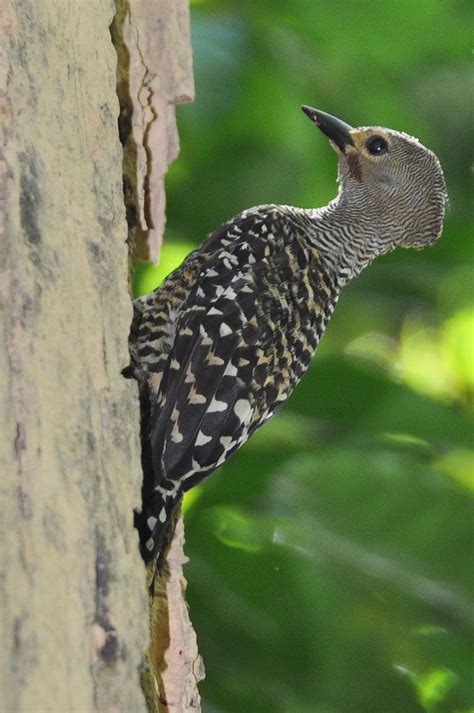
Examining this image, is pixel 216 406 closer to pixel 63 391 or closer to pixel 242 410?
pixel 242 410

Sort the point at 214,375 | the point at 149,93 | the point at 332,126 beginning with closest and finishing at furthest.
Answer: the point at 214,375, the point at 149,93, the point at 332,126

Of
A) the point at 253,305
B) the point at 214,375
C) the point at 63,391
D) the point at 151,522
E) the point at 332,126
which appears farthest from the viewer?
the point at 332,126

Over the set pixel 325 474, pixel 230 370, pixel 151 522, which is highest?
pixel 230 370

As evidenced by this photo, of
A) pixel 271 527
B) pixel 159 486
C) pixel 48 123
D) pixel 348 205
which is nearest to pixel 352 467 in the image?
pixel 271 527

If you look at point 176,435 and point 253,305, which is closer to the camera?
point 176,435

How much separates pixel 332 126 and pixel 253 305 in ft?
3.25

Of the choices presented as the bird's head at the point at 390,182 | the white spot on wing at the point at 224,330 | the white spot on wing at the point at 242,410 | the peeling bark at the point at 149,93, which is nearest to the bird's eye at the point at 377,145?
the bird's head at the point at 390,182

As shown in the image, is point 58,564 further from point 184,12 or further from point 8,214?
point 184,12

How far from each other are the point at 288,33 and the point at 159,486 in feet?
6.65

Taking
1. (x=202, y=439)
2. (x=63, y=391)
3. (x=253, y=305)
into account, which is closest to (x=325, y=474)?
(x=253, y=305)

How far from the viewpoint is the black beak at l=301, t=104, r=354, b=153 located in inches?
162

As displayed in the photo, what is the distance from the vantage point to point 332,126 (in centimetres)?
412

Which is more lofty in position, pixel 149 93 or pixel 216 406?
pixel 149 93

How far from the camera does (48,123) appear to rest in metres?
2.34
